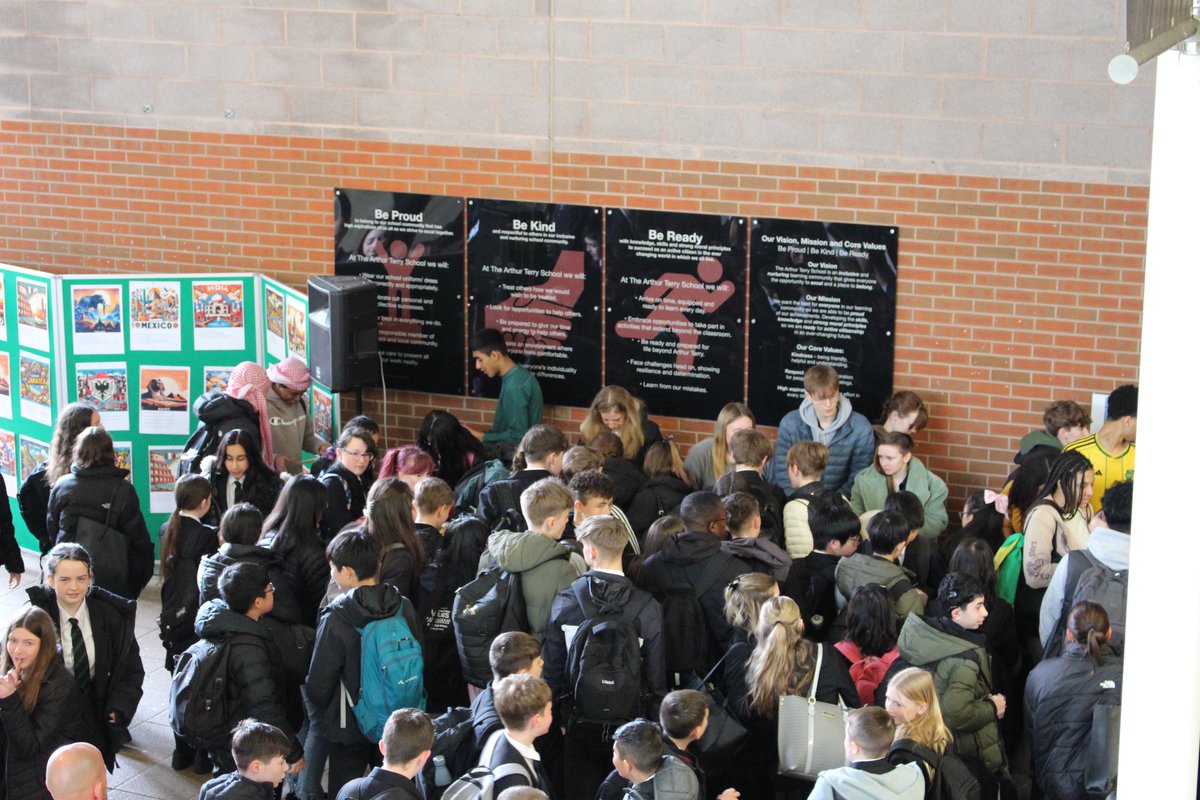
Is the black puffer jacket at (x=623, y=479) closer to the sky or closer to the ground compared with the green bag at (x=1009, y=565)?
closer to the sky

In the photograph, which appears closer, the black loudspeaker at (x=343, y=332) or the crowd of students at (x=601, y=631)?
the crowd of students at (x=601, y=631)

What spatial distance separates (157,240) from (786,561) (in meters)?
6.15

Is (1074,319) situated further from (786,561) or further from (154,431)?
(154,431)

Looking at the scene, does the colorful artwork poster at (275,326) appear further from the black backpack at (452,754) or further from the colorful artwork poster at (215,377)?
the black backpack at (452,754)

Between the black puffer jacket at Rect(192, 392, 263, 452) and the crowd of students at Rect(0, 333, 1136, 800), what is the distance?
44.4 inches

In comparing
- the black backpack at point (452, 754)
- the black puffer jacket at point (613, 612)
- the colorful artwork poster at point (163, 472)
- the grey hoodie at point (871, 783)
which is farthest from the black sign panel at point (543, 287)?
the grey hoodie at point (871, 783)

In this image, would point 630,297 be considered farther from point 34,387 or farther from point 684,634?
point 34,387

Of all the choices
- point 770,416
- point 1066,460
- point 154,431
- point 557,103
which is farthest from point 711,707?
point 154,431

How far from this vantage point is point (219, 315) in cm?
1037

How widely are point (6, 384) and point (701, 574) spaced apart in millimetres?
6165

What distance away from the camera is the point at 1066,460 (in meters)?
7.31

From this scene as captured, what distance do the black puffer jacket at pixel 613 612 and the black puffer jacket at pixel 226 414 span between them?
347cm

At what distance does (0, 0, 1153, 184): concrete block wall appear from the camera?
875 centimetres

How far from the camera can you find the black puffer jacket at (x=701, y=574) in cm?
661
